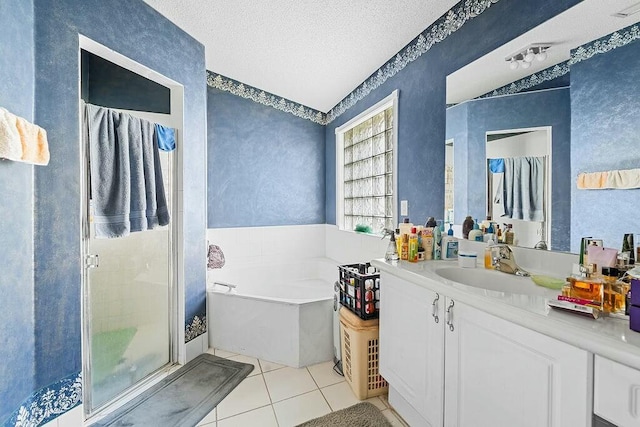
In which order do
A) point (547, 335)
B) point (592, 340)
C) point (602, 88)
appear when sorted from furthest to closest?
point (602, 88), point (547, 335), point (592, 340)

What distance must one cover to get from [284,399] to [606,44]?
7.66ft

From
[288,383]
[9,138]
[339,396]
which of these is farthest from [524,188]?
[9,138]

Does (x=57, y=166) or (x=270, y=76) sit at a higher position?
(x=270, y=76)

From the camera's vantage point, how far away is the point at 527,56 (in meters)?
1.46

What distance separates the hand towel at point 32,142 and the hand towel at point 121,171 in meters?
0.46

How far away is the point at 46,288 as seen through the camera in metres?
1.47

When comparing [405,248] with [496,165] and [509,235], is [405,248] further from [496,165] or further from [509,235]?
[496,165]

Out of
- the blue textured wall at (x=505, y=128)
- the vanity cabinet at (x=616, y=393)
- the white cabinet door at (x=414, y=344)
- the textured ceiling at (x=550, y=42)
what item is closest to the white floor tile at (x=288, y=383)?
the white cabinet door at (x=414, y=344)

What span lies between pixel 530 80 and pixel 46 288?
2.49 metres

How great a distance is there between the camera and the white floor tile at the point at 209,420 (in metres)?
1.71

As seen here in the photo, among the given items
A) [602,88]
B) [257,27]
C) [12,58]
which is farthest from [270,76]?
[602,88]

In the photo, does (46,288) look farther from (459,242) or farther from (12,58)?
(459,242)

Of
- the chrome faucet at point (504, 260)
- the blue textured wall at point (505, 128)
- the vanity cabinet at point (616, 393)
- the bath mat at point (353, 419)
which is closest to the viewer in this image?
the vanity cabinet at point (616, 393)

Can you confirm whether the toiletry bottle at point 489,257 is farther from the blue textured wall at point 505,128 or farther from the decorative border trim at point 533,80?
the decorative border trim at point 533,80
